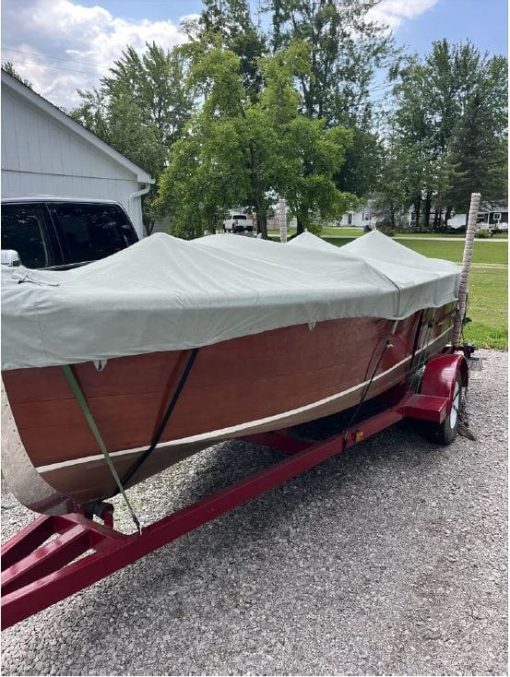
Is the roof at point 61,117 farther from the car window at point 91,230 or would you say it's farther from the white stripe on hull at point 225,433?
the white stripe on hull at point 225,433

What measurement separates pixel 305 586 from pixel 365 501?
3.35 ft

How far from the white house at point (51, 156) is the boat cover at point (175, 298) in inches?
277

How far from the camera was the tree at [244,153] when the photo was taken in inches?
704

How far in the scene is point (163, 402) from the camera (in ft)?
7.98

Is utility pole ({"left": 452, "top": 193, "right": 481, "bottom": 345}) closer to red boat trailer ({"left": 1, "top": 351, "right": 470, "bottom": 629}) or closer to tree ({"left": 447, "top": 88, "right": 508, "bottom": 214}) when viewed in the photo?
red boat trailer ({"left": 1, "top": 351, "right": 470, "bottom": 629})

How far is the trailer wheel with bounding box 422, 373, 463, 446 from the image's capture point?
14.4ft

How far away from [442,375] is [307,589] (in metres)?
2.41

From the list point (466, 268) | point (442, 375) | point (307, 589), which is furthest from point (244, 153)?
point (307, 589)

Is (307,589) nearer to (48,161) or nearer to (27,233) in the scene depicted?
(27,233)

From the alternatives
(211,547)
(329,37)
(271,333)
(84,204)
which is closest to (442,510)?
(211,547)

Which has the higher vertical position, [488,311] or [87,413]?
[87,413]

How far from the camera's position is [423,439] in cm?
464

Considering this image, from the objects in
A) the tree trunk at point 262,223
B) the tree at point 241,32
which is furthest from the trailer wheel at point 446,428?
the tree at point 241,32

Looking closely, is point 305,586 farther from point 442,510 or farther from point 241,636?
point 442,510
